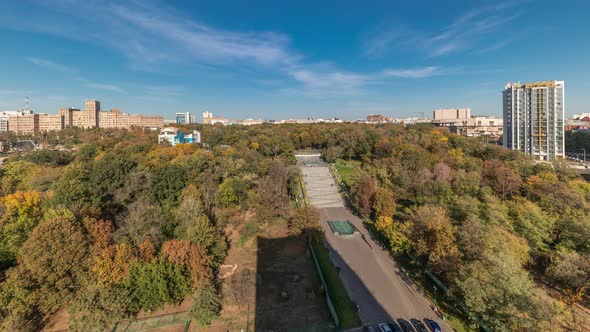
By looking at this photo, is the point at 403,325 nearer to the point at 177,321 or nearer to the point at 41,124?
the point at 177,321

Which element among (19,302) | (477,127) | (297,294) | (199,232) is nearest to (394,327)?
(297,294)

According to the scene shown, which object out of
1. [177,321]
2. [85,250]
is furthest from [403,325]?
[85,250]

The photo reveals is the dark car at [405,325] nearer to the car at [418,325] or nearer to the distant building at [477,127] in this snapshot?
the car at [418,325]

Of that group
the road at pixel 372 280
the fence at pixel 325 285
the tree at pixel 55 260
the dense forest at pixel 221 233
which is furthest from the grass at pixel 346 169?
the tree at pixel 55 260

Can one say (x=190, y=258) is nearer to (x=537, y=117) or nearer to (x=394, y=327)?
(x=394, y=327)

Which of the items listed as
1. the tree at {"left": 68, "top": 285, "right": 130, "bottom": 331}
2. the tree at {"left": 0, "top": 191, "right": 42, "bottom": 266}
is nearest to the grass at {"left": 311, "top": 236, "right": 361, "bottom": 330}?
the tree at {"left": 68, "top": 285, "right": 130, "bottom": 331}

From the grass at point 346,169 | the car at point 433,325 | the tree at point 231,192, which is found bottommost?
the car at point 433,325
